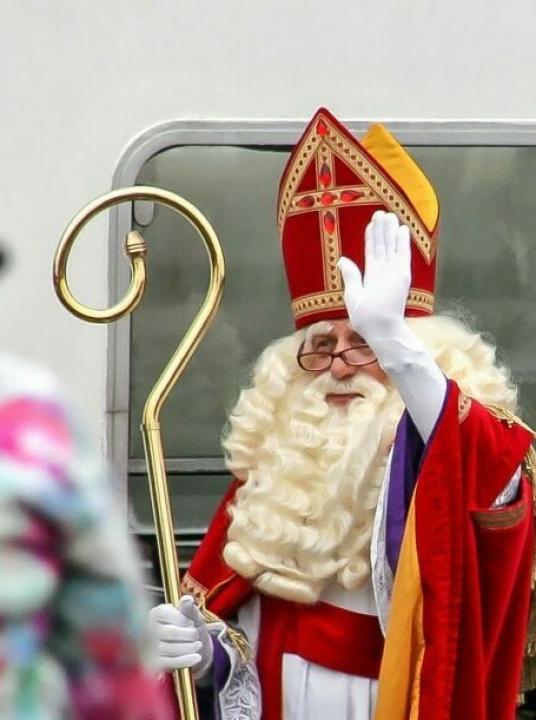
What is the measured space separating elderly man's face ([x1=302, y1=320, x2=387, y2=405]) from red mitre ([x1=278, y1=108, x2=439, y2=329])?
29 mm

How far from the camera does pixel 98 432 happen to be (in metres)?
3.04

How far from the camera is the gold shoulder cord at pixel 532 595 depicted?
9.07 ft

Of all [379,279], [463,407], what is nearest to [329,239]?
[379,279]

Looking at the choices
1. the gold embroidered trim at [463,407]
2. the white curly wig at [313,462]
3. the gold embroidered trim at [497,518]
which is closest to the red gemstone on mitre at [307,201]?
the white curly wig at [313,462]

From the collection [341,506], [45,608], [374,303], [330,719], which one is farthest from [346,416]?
[45,608]

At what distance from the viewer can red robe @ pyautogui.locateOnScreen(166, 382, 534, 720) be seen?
2578mm

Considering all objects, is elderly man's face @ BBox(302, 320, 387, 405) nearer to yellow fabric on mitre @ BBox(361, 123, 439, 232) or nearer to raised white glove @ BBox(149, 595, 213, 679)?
yellow fabric on mitre @ BBox(361, 123, 439, 232)

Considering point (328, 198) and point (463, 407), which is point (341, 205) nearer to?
point (328, 198)

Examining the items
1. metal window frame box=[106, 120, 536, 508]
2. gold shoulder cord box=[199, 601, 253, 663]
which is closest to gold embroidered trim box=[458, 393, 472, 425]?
gold shoulder cord box=[199, 601, 253, 663]

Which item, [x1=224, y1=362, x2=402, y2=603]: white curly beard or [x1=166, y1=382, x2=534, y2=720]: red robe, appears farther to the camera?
[x1=224, y1=362, x2=402, y2=603]: white curly beard

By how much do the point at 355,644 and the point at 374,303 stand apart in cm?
59

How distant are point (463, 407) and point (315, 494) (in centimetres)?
34

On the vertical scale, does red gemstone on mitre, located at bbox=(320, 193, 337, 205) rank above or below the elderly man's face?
above

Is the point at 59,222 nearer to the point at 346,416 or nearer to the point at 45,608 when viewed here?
the point at 346,416
